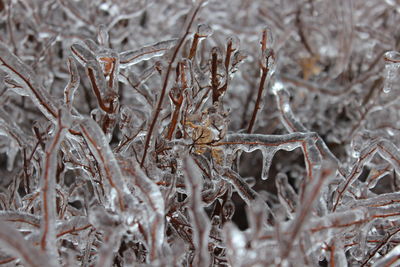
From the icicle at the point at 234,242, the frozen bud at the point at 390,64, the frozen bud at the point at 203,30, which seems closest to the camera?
the icicle at the point at 234,242

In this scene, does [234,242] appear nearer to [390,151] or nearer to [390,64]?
[390,151]

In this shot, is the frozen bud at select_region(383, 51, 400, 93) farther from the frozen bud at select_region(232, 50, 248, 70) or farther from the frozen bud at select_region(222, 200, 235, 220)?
the frozen bud at select_region(222, 200, 235, 220)

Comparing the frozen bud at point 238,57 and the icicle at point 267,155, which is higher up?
the frozen bud at point 238,57

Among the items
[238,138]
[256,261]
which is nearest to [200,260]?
[256,261]

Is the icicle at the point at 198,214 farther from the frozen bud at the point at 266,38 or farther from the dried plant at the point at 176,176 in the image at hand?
the frozen bud at the point at 266,38

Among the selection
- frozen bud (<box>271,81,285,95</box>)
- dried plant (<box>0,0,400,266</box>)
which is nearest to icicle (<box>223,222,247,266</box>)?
dried plant (<box>0,0,400,266</box>)

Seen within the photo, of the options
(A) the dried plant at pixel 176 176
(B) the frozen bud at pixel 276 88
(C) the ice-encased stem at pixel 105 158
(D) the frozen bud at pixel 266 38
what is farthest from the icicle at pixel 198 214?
(B) the frozen bud at pixel 276 88

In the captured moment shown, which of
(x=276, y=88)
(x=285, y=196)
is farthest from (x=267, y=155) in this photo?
(x=276, y=88)

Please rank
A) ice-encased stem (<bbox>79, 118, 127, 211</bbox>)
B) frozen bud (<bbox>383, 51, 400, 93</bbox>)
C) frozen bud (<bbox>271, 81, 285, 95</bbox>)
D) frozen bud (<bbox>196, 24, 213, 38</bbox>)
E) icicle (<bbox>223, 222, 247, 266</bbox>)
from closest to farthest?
1. icicle (<bbox>223, 222, 247, 266</bbox>)
2. ice-encased stem (<bbox>79, 118, 127, 211</bbox>)
3. frozen bud (<bbox>196, 24, 213, 38</bbox>)
4. frozen bud (<bbox>383, 51, 400, 93</bbox>)
5. frozen bud (<bbox>271, 81, 285, 95</bbox>)

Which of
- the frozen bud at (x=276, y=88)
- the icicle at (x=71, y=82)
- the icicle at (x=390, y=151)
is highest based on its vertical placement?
the frozen bud at (x=276, y=88)

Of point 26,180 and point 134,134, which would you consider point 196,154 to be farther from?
point 26,180

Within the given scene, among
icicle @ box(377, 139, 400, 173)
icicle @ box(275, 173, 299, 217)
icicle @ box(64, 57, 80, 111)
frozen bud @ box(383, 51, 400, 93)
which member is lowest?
icicle @ box(275, 173, 299, 217)
